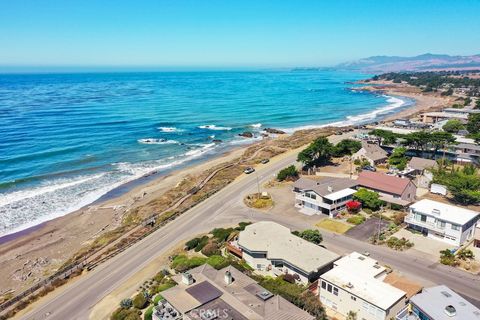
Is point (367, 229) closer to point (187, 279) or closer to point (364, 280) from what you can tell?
point (364, 280)

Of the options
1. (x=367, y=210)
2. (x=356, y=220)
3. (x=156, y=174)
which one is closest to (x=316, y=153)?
(x=367, y=210)

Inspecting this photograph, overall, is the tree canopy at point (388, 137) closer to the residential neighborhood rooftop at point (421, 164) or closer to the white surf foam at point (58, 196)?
the residential neighborhood rooftop at point (421, 164)

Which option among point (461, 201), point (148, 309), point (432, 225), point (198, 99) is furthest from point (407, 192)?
point (198, 99)

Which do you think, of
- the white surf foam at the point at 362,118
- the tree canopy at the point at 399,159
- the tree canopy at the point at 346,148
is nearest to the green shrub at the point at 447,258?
the tree canopy at the point at 399,159

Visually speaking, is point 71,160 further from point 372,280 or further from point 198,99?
point 198,99

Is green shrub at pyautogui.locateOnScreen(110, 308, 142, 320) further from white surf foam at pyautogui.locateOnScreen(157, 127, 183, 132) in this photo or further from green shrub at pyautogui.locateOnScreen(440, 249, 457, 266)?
white surf foam at pyautogui.locateOnScreen(157, 127, 183, 132)

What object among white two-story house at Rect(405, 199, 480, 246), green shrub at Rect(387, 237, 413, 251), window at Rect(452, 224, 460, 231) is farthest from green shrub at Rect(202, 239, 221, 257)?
window at Rect(452, 224, 460, 231)
